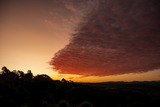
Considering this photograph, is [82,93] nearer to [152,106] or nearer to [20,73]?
[152,106]

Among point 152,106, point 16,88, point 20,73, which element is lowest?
point 152,106

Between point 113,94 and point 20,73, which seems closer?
point 113,94

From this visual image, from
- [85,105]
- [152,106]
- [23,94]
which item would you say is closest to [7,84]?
[23,94]

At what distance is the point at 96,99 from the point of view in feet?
159

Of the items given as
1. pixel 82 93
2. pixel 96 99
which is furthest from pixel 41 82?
pixel 96 99

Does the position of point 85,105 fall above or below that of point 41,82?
below

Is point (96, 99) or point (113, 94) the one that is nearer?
point (96, 99)

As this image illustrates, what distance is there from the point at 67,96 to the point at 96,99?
5228 millimetres

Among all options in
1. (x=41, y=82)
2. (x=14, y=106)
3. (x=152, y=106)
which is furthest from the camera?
(x=41, y=82)

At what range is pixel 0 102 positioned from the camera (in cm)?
3378

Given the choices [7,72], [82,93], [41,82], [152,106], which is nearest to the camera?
[152,106]

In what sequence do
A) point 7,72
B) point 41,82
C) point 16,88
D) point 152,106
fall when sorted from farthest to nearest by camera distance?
point 7,72 < point 41,82 < point 16,88 < point 152,106

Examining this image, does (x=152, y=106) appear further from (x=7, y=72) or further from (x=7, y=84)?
(x=7, y=72)

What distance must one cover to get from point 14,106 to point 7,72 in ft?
119
